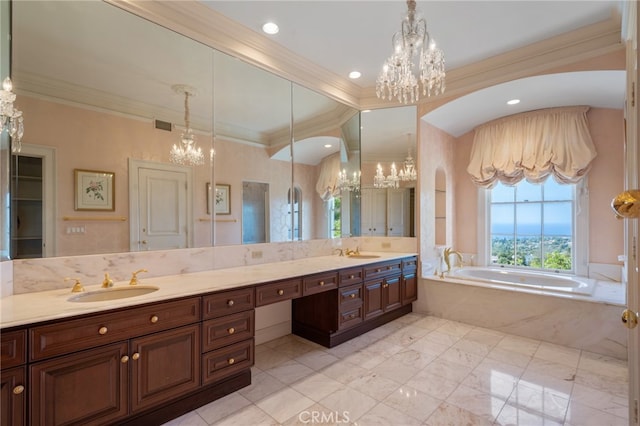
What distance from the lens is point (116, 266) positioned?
2039 millimetres

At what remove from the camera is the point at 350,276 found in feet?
9.56

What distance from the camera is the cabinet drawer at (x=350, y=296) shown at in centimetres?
284

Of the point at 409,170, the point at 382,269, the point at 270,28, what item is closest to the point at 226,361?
the point at 382,269

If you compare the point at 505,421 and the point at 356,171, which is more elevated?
the point at 356,171

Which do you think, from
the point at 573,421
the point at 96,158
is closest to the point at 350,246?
the point at 573,421

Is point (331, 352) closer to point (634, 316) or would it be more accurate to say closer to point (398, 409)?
point (398, 409)

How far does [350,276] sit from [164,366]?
5.68ft

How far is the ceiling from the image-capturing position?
7.68ft

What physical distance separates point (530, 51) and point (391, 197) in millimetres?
2129

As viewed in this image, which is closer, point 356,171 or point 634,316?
point 634,316

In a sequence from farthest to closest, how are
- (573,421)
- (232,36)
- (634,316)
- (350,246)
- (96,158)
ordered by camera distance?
(350,246) → (232,36) → (96,158) → (573,421) → (634,316)

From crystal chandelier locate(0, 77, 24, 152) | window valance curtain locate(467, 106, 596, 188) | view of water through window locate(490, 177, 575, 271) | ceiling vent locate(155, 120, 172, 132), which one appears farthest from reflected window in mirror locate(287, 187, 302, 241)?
view of water through window locate(490, 177, 575, 271)

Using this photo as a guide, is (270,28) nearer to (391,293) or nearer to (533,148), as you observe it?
(391,293)

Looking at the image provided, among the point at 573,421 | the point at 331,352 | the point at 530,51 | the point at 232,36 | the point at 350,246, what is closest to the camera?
the point at 573,421
